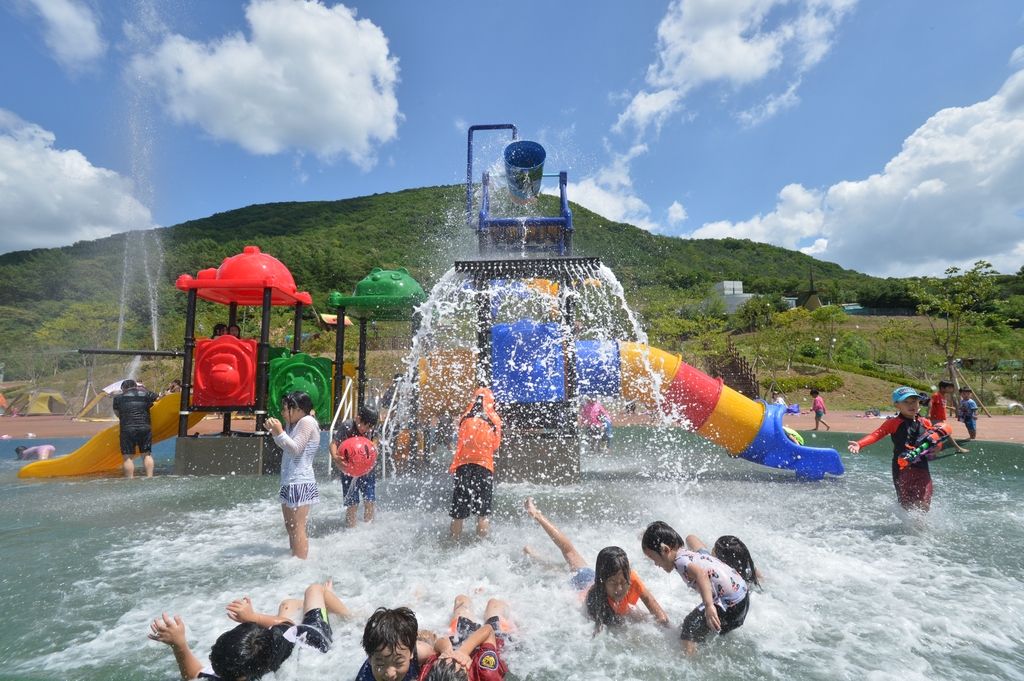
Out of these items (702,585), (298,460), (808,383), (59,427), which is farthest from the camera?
(808,383)

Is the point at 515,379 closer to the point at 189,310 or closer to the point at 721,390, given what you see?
the point at 721,390

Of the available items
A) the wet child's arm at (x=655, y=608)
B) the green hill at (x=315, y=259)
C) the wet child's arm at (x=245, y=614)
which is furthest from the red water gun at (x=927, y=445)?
the green hill at (x=315, y=259)

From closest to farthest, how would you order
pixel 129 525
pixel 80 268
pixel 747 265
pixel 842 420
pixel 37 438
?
pixel 129 525 < pixel 37 438 < pixel 842 420 < pixel 80 268 < pixel 747 265

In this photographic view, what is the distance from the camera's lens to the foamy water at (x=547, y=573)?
3074 mm

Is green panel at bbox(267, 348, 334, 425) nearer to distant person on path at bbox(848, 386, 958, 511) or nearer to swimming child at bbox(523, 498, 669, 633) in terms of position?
swimming child at bbox(523, 498, 669, 633)

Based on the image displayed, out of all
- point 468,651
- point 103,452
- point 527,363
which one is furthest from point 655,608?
point 103,452

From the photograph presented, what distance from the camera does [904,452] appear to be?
538cm

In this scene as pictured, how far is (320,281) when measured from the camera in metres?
56.3

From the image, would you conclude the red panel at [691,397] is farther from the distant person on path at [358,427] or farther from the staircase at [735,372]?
the staircase at [735,372]

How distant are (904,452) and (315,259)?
59163 mm

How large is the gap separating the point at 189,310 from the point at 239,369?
138 cm

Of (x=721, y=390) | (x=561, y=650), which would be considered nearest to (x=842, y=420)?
(x=721, y=390)

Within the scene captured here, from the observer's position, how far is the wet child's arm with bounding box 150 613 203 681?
2379 mm

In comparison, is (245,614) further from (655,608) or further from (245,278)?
(245,278)
